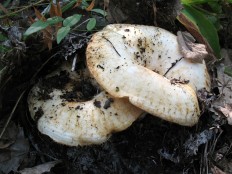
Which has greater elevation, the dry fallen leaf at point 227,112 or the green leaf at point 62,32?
the green leaf at point 62,32

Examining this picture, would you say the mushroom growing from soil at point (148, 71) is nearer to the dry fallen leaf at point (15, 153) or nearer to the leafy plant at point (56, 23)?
the leafy plant at point (56, 23)

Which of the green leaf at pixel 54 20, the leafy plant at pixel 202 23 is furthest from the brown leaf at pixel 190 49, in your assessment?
the green leaf at pixel 54 20

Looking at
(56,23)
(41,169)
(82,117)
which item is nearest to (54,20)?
(56,23)

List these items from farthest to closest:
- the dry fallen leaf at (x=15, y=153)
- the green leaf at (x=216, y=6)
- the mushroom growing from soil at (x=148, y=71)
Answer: the green leaf at (x=216, y=6), the dry fallen leaf at (x=15, y=153), the mushroom growing from soil at (x=148, y=71)

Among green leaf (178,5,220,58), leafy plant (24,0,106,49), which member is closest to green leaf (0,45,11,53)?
leafy plant (24,0,106,49)

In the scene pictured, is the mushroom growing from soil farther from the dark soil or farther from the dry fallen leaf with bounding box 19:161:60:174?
the dry fallen leaf with bounding box 19:161:60:174

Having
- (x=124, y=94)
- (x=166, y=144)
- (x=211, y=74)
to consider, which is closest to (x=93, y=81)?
(x=124, y=94)

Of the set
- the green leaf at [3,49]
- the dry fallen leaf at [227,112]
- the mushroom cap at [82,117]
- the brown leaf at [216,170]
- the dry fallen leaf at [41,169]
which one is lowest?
the brown leaf at [216,170]
